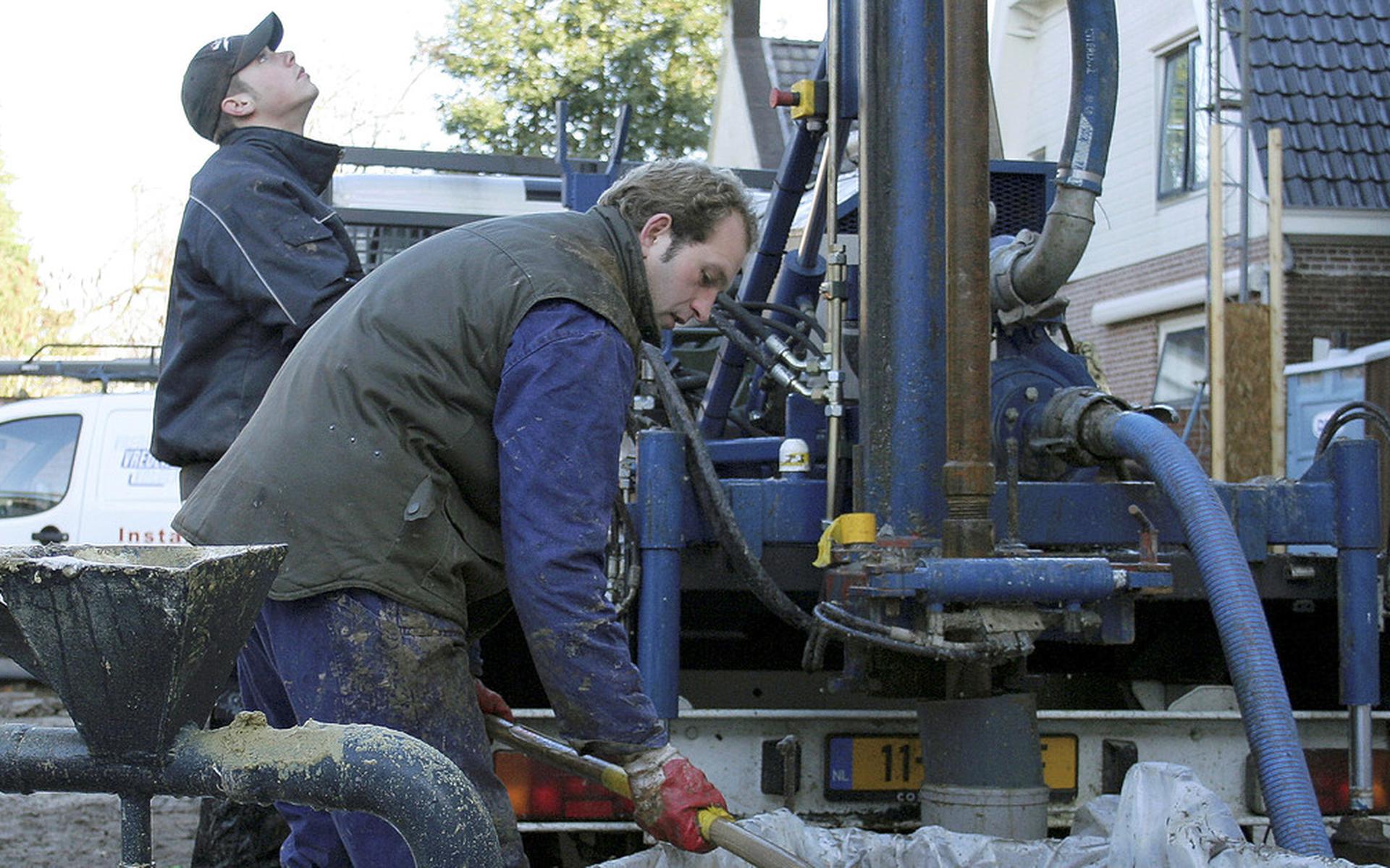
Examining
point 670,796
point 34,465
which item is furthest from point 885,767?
point 34,465

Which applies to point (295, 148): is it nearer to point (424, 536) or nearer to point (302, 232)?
point (302, 232)

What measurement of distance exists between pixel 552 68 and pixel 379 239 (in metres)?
16.7

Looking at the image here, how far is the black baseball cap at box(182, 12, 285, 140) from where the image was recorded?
141 inches

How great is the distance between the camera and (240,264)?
10.9 ft

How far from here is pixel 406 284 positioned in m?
2.58

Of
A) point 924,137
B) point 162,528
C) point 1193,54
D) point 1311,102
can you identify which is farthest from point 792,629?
point 1193,54

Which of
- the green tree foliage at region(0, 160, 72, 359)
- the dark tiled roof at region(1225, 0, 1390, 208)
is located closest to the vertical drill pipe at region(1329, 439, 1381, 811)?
the dark tiled roof at region(1225, 0, 1390, 208)

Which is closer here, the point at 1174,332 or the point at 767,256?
the point at 767,256

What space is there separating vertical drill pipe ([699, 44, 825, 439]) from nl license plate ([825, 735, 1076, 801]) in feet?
4.10

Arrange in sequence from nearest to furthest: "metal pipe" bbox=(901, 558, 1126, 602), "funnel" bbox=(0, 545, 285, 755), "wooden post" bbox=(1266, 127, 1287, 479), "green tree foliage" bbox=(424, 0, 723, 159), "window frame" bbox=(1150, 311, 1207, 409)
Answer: "funnel" bbox=(0, 545, 285, 755) → "metal pipe" bbox=(901, 558, 1126, 602) → "wooden post" bbox=(1266, 127, 1287, 479) → "window frame" bbox=(1150, 311, 1207, 409) → "green tree foliage" bbox=(424, 0, 723, 159)

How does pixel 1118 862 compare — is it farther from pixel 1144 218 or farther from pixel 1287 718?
pixel 1144 218

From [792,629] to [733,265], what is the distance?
6.83 ft

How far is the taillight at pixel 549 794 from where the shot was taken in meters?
3.66

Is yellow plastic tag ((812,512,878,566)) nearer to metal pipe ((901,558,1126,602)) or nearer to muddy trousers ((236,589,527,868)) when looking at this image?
metal pipe ((901,558,1126,602))
